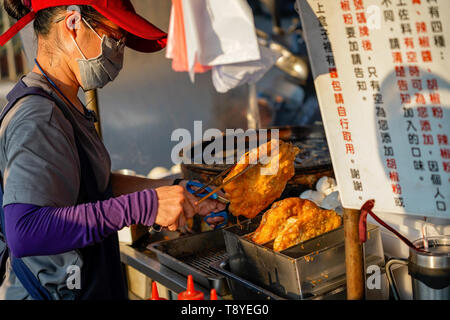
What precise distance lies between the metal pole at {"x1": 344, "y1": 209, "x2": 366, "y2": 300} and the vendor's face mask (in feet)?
4.68

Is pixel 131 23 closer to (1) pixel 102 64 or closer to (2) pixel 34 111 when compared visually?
(1) pixel 102 64

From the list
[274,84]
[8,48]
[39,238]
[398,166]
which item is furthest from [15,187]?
[274,84]

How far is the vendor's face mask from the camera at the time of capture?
2305mm

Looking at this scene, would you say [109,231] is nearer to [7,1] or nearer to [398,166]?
[398,166]

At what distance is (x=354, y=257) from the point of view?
1.89 meters

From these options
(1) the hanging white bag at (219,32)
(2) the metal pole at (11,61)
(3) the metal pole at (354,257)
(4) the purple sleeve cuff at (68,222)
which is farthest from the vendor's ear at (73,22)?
(2) the metal pole at (11,61)

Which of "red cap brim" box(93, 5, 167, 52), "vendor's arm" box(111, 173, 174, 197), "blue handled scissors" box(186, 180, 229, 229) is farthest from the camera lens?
"vendor's arm" box(111, 173, 174, 197)

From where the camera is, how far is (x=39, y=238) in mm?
1808

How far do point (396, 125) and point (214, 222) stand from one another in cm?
142

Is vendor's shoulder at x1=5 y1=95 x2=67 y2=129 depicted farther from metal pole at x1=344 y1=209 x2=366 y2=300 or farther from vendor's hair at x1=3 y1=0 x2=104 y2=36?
metal pole at x1=344 y1=209 x2=366 y2=300

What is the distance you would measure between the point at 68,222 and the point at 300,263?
104 cm

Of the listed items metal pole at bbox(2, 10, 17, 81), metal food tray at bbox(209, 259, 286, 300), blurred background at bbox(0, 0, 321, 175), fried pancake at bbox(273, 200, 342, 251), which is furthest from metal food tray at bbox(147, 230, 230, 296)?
metal pole at bbox(2, 10, 17, 81)

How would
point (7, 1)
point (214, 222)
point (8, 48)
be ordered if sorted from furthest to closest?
point (8, 48), point (214, 222), point (7, 1)

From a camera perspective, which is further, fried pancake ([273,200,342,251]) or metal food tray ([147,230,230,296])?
metal food tray ([147,230,230,296])
